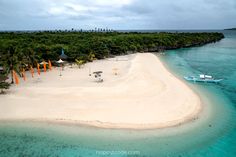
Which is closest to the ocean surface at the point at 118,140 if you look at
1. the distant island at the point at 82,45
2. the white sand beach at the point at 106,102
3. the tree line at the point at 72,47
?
the white sand beach at the point at 106,102

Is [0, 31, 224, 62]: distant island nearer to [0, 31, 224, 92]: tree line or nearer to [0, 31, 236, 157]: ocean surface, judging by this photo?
[0, 31, 224, 92]: tree line

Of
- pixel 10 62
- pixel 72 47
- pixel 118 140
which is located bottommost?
pixel 118 140

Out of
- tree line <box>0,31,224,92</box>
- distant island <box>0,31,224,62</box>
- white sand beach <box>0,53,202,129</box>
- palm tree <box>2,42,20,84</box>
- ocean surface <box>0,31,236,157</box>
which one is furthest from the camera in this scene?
distant island <box>0,31,224,62</box>

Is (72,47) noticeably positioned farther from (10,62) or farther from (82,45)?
(10,62)

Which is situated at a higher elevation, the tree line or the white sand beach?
the tree line

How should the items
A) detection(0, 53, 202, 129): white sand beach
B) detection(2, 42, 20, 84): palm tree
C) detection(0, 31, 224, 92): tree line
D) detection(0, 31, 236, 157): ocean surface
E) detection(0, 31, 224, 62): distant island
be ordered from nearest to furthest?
1. detection(0, 31, 236, 157): ocean surface
2. detection(0, 53, 202, 129): white sand beach
3. detection(2, 42, 20, 84): palm tree
4. detection(0, 31, 224, 92): tree line
5. detection(0, 31, 224, 62): distant island

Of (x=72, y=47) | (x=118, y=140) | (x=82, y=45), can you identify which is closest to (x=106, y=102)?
(x=118, y=140)

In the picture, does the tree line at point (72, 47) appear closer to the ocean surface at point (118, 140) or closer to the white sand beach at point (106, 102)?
the white sand beach at point (106, 102)

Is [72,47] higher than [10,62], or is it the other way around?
[72,47]

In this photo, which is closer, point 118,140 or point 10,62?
point 118,140

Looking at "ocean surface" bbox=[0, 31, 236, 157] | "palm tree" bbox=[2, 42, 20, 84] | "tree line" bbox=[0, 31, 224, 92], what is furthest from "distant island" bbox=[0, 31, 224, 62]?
"ocean surface" bbox=[0, 31, 236, 157]
